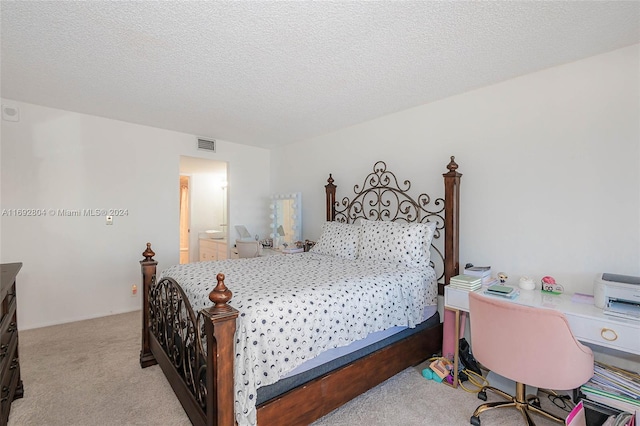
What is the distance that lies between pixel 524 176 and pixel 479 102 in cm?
78

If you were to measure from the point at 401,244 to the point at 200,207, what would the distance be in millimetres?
5792

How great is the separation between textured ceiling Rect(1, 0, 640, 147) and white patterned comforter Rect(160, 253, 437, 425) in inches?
62.6

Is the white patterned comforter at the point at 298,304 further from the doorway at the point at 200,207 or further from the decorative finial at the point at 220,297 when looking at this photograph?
the doorway at the point at 200,207

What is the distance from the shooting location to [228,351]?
1428mm

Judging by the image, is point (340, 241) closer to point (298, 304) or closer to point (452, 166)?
point (452, 166)

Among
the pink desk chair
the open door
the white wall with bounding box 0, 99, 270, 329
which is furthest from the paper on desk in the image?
the open door

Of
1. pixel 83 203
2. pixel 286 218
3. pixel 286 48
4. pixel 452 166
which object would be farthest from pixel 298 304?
pixel 83 203

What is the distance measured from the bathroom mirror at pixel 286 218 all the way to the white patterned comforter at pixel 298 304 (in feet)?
5.66

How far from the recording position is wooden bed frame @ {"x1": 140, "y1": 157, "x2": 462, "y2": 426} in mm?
1425

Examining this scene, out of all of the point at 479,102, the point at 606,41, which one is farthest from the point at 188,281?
the point at 606,41

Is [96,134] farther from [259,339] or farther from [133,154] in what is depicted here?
[259,339]

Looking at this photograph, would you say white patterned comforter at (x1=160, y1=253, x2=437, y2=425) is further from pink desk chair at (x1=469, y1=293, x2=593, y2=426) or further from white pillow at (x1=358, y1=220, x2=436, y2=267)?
pink desk chair at (x1=469, y1=293, x2=593, y2=426)

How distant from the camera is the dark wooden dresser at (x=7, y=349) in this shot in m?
1.62

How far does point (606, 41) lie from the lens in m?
1.97
